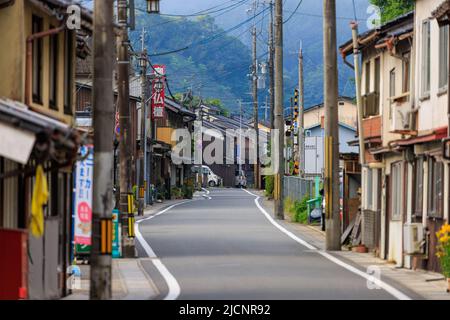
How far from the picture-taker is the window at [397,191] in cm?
3127

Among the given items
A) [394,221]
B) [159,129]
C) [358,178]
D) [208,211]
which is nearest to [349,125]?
[159,129]

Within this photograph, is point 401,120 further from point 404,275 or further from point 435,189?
point 404,275

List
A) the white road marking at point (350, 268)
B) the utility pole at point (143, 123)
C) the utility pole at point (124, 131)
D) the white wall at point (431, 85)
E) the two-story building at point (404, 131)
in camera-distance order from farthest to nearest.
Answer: the utility pole at point (143, 123) < the utility pole at point (124, 131) < the two-story building at point (404, 131) < the white wall at point (431, 85) < the white road marking at point (350, 268)

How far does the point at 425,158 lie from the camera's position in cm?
2792

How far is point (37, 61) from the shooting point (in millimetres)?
21625

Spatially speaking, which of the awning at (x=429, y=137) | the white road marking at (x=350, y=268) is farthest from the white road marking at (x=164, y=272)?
the awning at (x=429, y=137)

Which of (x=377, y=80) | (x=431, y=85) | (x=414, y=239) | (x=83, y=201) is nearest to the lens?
(x=83, y=201)

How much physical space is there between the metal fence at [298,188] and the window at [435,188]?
2291 cm

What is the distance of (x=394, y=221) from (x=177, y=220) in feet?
64.2

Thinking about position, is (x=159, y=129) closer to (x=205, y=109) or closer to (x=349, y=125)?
(x=349, y=125)

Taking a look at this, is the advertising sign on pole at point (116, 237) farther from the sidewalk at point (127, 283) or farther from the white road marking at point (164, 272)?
the white road marking at point (164, 272)

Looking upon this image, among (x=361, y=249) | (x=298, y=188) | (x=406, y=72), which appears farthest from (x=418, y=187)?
(x=298, y=188)

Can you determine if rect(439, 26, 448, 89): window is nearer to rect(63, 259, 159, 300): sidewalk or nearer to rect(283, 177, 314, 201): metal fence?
rect(63, 259, 159, 300): sidewalk

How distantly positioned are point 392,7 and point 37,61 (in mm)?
41034
